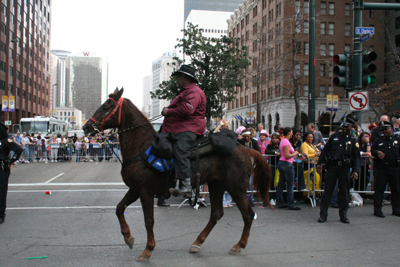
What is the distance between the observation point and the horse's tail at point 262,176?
20.0 ft

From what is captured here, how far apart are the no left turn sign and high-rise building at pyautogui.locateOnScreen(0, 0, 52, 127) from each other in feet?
168

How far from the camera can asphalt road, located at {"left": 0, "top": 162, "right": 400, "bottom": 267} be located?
495 centimetres

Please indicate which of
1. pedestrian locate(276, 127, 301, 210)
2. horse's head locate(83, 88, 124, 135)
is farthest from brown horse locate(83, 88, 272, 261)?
pedestrian locate(276, 127, 301, 210)

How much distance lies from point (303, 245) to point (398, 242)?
1.62 m

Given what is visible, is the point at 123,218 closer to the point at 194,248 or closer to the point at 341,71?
the point at 194,248

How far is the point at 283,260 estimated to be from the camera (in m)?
4.93

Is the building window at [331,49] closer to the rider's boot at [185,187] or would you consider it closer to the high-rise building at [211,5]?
the rider's boot at [185,187]

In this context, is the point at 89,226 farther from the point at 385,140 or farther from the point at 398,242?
the point at 385,140

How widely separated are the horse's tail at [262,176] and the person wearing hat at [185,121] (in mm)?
1273

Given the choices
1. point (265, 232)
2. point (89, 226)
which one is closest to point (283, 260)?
point (265, 232)

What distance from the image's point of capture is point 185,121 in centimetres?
521

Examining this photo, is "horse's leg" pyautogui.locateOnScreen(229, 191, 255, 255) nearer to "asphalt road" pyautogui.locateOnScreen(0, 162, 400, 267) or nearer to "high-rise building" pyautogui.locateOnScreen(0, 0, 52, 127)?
"asphalt road" pyautogui.locateOnScreen(0, 162, 400, 267)

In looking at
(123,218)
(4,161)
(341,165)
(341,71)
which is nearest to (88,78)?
(341,71)

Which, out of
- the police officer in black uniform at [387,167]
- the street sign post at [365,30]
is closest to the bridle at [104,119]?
the police officer in black uniform at [387,167]
